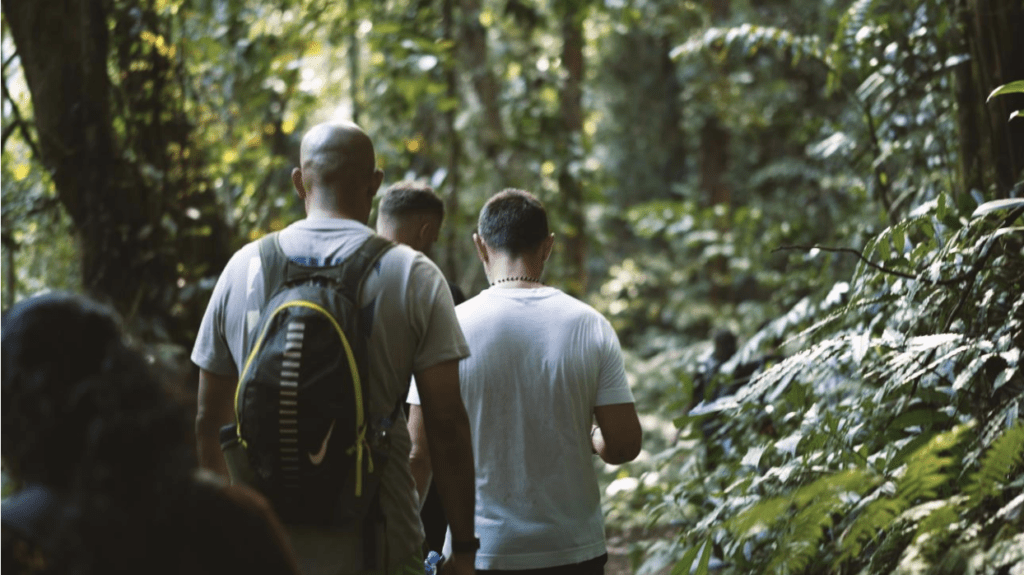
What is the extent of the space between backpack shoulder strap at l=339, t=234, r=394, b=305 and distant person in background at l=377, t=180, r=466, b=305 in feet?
4.52

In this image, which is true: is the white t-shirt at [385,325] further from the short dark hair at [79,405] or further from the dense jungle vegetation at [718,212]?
the short dark hair at [79,405]

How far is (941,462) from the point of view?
2.39 metres

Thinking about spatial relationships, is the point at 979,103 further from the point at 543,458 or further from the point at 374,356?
the point at 374,356

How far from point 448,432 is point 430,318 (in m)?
0.33

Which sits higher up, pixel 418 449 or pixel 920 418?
pixel 418 449

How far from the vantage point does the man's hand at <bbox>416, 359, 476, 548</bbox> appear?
2.97m

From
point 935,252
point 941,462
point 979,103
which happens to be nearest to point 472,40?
point 979,103

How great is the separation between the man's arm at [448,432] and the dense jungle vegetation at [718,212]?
0.75 m

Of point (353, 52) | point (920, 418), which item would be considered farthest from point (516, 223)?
point (353, 52)

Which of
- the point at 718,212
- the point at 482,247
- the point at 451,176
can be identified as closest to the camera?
the point at 482,247

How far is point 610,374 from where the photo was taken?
3.52m

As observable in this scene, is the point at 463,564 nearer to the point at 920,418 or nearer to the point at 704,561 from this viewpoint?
the point at 704,561

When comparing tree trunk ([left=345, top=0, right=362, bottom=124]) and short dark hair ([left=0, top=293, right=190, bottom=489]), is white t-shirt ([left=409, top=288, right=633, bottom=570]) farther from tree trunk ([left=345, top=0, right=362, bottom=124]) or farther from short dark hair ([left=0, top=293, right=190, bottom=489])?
tree trunk ([left=345, top=0, right=362, bottom=124])

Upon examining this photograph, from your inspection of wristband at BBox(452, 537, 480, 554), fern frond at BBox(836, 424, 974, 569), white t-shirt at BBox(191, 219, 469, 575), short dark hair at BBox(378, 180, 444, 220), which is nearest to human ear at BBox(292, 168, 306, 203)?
white t-shirt at BBox(191, 219, 469, 575)
